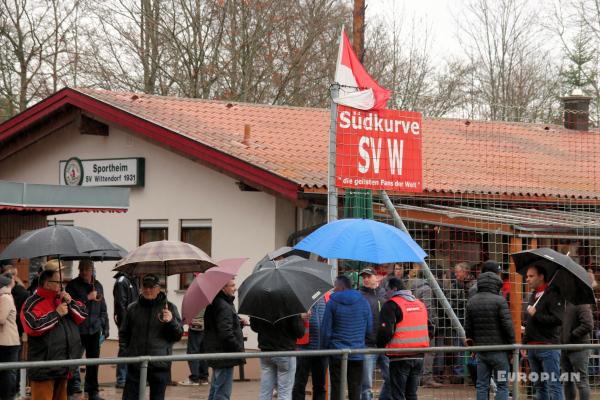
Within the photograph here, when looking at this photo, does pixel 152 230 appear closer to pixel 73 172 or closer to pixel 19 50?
pixel 73 172

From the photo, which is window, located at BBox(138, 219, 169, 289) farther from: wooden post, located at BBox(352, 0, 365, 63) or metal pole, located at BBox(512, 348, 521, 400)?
metal pole, located at BBox(512, 348, 521, 400)

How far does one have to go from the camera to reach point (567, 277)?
11977mm

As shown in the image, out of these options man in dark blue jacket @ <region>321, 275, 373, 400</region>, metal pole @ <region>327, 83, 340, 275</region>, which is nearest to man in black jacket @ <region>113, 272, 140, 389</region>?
metal pole @ <region>327, 83, 340, 275</region>

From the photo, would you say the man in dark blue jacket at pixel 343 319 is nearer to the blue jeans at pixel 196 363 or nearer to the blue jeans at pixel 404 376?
the blue jeans at pixel 404 376

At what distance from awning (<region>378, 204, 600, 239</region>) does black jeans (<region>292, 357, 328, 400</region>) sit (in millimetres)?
4990

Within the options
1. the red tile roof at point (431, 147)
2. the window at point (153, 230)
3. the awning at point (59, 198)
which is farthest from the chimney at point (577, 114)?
the awning at point (59, 198)

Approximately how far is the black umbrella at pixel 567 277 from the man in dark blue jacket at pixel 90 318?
4.87m

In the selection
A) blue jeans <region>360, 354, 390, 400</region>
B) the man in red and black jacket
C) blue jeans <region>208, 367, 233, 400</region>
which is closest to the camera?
the man in red and black jacket

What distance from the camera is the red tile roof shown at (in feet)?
63.4

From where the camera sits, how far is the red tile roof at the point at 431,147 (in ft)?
63.4

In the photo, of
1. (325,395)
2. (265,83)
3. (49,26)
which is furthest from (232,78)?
(325,395)

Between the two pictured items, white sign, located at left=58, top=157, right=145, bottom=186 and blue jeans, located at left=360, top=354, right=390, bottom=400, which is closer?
blue jeans, located at left=360, top=354, right=390, bottom=400

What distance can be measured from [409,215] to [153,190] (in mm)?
5577

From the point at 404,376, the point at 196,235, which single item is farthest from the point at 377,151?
the point at 196,235
